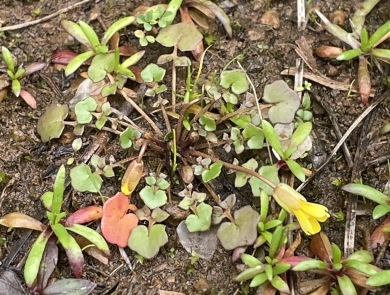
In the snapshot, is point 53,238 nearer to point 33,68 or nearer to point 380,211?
point 33,68

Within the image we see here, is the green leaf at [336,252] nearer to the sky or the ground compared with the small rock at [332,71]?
nearer to the ground

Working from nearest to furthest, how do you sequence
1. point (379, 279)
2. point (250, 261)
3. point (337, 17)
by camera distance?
point (379, 279) → point (250, 261) → point (337, 17)

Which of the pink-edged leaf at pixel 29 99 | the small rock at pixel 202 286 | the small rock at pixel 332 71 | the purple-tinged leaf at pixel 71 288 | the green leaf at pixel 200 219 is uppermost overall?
the small rock at pixel 332 71

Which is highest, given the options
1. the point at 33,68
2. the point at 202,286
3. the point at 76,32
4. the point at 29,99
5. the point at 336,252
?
the point at 76,32

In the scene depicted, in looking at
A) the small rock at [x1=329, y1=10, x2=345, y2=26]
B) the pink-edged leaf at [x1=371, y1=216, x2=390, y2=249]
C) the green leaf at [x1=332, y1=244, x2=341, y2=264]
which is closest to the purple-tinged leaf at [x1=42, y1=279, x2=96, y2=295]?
the green leaf at [x1=332, y1=244, x2=341, y2=264]

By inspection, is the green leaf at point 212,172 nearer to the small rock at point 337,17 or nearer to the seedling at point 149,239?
the seedling at point 149,239

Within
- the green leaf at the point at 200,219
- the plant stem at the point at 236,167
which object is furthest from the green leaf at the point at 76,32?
the green leaf at the point at 200,219

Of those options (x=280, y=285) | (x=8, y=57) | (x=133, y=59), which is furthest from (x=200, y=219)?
(x=8, y=57)

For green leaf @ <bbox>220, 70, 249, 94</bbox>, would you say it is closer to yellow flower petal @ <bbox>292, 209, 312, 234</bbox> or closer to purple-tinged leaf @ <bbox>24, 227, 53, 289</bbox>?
yellow flower petal @ <bbox>292, 209, 312, 234</bbox>
